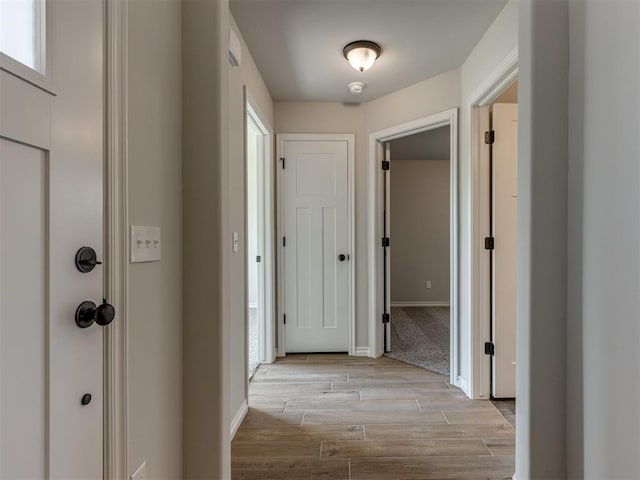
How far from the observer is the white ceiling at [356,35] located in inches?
71.9

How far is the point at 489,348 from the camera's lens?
2.27 meters

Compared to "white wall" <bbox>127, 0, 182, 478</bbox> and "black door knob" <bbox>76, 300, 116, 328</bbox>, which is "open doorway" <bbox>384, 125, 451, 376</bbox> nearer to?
"white wall" <bbox>127, 0, 182, 478</bbox>

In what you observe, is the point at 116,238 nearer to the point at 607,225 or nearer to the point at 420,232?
the point at 607,225

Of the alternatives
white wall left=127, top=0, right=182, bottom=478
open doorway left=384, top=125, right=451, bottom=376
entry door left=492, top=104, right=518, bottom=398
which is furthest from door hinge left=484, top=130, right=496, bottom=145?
open doorway left=384, top=125, right=451, bottom=376

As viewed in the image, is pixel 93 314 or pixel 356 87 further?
pixel 356 87

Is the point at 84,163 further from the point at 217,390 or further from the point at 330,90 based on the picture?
the point at 330,90

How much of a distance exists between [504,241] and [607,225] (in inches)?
49.4

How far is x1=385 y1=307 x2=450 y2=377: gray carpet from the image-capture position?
3.01 meters

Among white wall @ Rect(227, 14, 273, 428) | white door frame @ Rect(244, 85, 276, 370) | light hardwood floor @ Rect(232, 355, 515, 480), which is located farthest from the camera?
white door frame @ Rect(244, 85, 276, 370)

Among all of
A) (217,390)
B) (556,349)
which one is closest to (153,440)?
(217,390)

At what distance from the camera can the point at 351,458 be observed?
167 cm

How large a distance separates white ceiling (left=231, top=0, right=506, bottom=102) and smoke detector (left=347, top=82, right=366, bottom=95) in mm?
37

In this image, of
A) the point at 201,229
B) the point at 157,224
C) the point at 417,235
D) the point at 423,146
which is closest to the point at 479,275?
the point at 201,229

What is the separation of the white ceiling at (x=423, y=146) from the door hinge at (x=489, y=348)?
2598 millimetres
